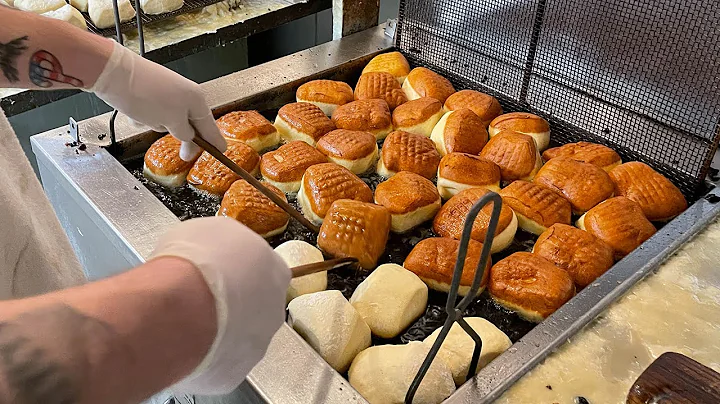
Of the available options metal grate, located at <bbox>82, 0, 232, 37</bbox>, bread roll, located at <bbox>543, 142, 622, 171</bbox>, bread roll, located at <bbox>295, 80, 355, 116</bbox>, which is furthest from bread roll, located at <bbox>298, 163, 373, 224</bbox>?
metal grate, located at <bbox>82, 0, 232, 37</bbox>

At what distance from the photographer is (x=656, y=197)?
6.06 ft

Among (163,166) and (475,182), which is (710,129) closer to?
(475,182)

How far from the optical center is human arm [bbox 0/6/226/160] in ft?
3.54

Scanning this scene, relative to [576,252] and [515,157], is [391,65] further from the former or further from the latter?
[576,252]

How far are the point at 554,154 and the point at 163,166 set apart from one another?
1298 millimetres

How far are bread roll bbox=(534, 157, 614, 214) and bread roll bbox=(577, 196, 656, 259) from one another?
0.20ft

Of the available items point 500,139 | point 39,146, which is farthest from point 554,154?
point 39,146

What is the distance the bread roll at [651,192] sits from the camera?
184 cm

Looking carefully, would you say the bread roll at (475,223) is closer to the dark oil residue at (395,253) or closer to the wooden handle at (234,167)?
the dark oil residue at (395,253)

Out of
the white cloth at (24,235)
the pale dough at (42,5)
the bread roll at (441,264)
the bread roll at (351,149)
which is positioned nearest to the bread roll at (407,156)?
the bread roll at (351,149)

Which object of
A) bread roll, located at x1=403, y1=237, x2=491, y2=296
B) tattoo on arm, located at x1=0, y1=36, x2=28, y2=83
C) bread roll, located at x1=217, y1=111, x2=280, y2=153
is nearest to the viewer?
tattoo on arm, located at x1=0, y1=36, x2=28, y2=83

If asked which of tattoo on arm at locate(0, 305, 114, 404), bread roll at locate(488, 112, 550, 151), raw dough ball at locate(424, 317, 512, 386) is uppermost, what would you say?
tattoo on arm at locate(0, 305, 114, 404)

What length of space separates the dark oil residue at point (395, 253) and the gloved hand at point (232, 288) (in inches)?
27.6

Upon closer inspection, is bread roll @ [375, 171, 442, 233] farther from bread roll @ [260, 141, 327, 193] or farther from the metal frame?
the metal frame
